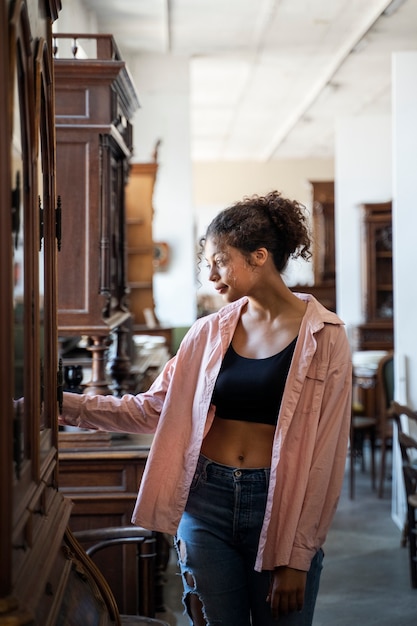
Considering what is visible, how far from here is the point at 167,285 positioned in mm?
9094

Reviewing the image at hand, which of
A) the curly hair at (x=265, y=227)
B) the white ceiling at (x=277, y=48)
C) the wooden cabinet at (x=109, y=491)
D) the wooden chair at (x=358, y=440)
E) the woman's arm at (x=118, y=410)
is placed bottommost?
the wooden chair at (x=358, y=440)

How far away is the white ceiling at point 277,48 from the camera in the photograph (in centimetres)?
722

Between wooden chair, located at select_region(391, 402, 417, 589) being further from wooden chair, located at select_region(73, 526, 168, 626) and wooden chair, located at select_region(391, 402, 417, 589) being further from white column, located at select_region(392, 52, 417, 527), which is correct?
wooden chair, located at select_region(73, 526, 168, 626)

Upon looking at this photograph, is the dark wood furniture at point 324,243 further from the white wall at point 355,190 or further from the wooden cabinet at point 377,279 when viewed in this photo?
the wooden cabinet at point 377,279

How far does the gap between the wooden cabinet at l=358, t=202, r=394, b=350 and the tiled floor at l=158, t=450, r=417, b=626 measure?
3.62m

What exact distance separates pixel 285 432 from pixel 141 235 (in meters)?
6.27

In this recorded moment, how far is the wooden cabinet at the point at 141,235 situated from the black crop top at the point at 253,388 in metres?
6.01

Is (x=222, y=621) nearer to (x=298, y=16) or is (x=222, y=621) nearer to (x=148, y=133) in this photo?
(x=298, y=16)

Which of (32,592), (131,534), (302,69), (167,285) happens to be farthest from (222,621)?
(302,69)

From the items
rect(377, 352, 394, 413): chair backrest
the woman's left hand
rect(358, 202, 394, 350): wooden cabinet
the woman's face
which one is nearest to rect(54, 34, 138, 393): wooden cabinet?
the woman's face

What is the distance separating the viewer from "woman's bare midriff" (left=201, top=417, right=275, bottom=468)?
2150mm

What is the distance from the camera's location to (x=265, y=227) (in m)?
2.24

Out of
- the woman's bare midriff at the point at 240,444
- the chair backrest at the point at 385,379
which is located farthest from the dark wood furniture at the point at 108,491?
the chair backrest at the point at 385,379

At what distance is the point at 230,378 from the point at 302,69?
303 inches
